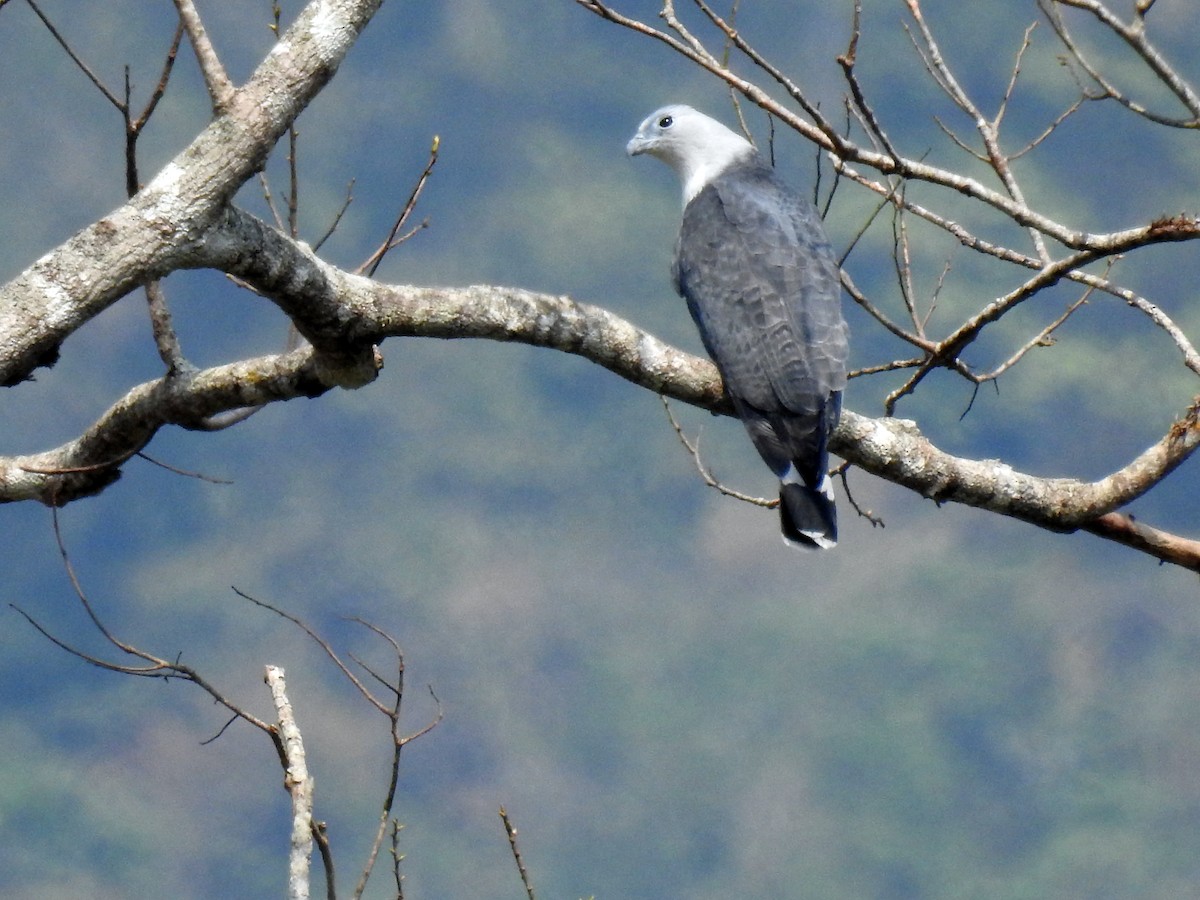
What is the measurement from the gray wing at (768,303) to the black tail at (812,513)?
3.6 inches

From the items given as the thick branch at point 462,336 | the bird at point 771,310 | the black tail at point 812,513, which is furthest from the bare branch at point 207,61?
the black tail at point 812,513

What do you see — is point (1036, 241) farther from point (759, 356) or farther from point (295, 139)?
point (295, 139)

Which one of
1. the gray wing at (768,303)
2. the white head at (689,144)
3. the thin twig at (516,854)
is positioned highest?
the white head at (689,144)

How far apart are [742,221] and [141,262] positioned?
7.67 ft

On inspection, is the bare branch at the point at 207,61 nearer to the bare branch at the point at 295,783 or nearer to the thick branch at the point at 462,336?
the thick branch at the point at 462,336

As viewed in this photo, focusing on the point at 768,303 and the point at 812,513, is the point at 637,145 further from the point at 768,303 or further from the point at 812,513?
the point at 812,513

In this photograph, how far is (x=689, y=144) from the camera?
209 inches

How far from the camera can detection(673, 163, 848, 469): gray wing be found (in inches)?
153

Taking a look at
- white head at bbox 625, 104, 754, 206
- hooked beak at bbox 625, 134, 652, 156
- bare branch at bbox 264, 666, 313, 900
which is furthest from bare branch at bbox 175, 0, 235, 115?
hooked beak at bbox 625, 134, 652, 156

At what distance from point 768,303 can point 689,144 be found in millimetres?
1377

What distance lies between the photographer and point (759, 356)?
13.2 ft

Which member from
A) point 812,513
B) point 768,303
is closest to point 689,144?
point 768,303

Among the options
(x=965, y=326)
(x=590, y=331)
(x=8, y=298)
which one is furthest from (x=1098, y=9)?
(x=8, y=298)

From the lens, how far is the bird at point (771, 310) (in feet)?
12.6
